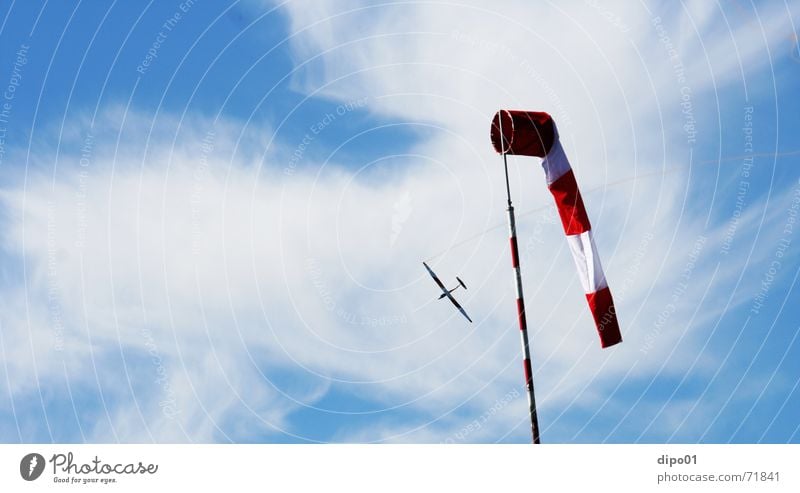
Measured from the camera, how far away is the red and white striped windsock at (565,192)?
33.1 meters

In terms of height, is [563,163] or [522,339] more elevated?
[563,163]

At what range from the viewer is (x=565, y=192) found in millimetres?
34688

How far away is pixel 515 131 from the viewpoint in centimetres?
3456

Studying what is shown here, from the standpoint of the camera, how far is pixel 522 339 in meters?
31.4

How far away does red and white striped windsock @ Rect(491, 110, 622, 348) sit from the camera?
108 feet
